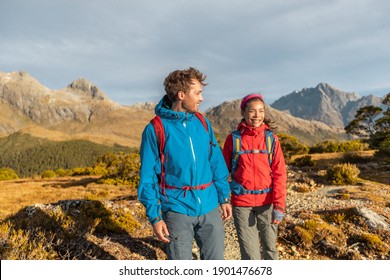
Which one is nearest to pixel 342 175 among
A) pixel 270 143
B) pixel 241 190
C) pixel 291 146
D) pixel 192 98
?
pixel 270 143

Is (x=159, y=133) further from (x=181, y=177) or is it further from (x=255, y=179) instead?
(x=255, y=179)

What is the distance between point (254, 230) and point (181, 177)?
5.06ft

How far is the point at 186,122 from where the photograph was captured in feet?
9.96

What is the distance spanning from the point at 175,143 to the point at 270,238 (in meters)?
1.96

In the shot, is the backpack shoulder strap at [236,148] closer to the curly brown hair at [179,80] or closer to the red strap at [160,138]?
the curly brown hair at [179,80]

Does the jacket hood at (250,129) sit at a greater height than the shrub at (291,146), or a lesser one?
greater

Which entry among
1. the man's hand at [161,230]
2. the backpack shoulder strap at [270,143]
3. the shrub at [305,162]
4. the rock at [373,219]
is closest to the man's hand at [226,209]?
the man's hand at [161,230]

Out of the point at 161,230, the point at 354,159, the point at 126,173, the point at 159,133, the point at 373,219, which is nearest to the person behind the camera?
the point at 161,230

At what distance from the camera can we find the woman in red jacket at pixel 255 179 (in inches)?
150

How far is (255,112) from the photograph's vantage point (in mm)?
3832

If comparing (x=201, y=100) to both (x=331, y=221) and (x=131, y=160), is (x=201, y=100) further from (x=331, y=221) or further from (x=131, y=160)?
(x=131, y=160)

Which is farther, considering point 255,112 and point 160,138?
point 255,112

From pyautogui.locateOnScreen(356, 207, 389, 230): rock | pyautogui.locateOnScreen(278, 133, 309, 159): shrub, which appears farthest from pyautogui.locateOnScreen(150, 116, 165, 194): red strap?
pyautogui.locateOnScreen(278, 133, 309, 159): shrub

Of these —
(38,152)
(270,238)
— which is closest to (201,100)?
(270,238)
